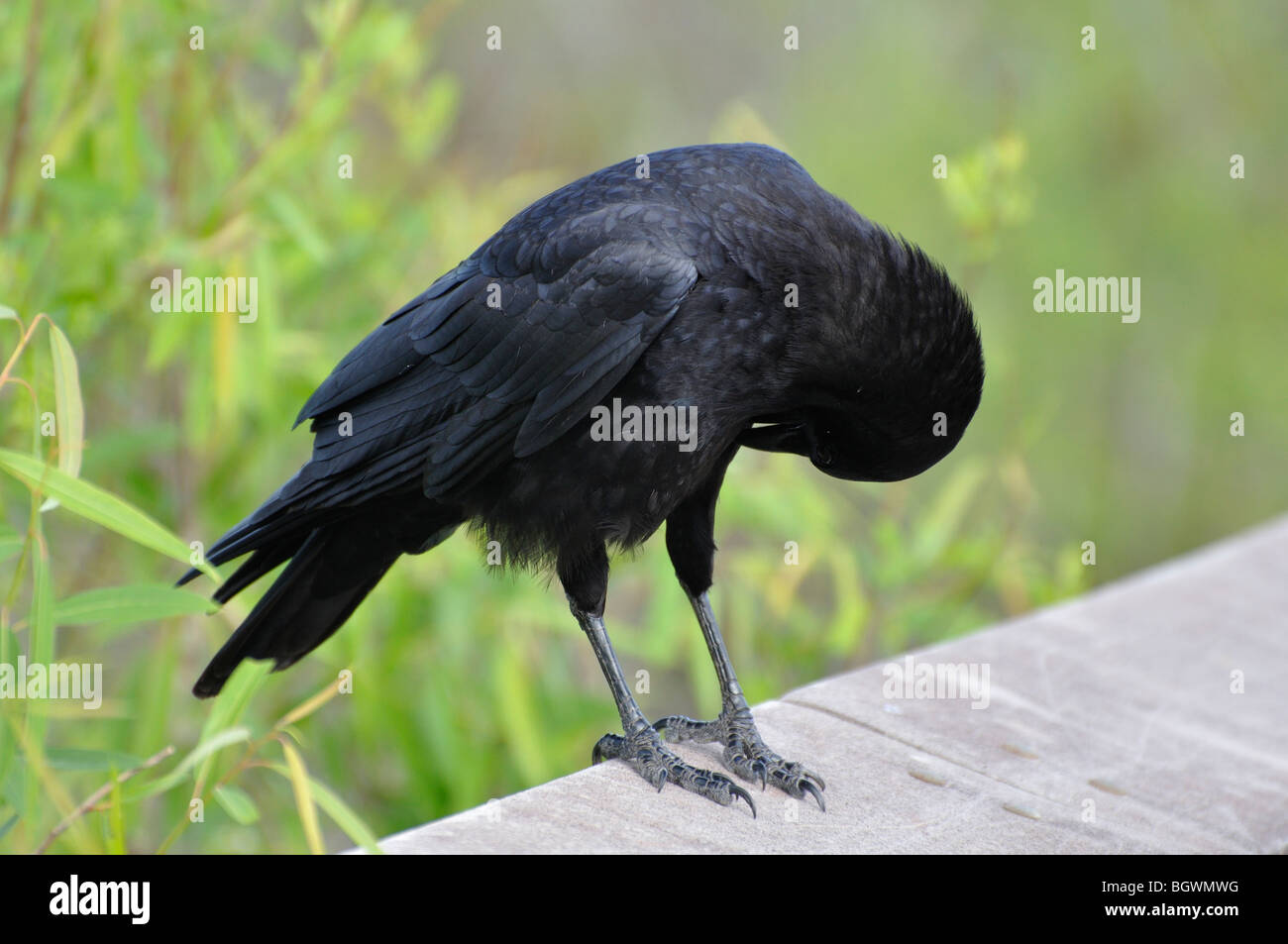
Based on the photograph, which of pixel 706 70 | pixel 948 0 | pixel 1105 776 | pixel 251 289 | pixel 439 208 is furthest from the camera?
pixel 706 70

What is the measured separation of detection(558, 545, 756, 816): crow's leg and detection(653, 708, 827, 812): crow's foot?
0.23 ft

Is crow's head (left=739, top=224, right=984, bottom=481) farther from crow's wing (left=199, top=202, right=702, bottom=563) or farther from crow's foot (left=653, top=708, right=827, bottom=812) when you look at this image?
crow's foot (left=653, top=708, right=827, bottom=812)

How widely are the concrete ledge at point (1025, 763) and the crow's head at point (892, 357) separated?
523 mm

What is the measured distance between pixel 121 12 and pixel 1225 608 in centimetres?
288

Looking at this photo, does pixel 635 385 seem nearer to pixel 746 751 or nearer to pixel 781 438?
pixel 781 438

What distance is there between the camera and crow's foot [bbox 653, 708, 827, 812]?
82.4 inches

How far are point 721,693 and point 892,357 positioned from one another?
0.66 m

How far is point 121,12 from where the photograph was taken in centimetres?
279

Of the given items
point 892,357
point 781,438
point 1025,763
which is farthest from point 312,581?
point 1025,763

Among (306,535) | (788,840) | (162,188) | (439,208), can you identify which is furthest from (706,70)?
(788,840)

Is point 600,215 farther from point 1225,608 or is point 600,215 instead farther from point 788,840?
point 1225,608

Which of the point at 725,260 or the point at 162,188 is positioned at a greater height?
the point at 162,188

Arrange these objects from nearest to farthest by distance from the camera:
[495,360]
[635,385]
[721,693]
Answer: [635,385] → [495,360] → [721,693]

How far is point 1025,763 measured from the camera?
2297 mm
